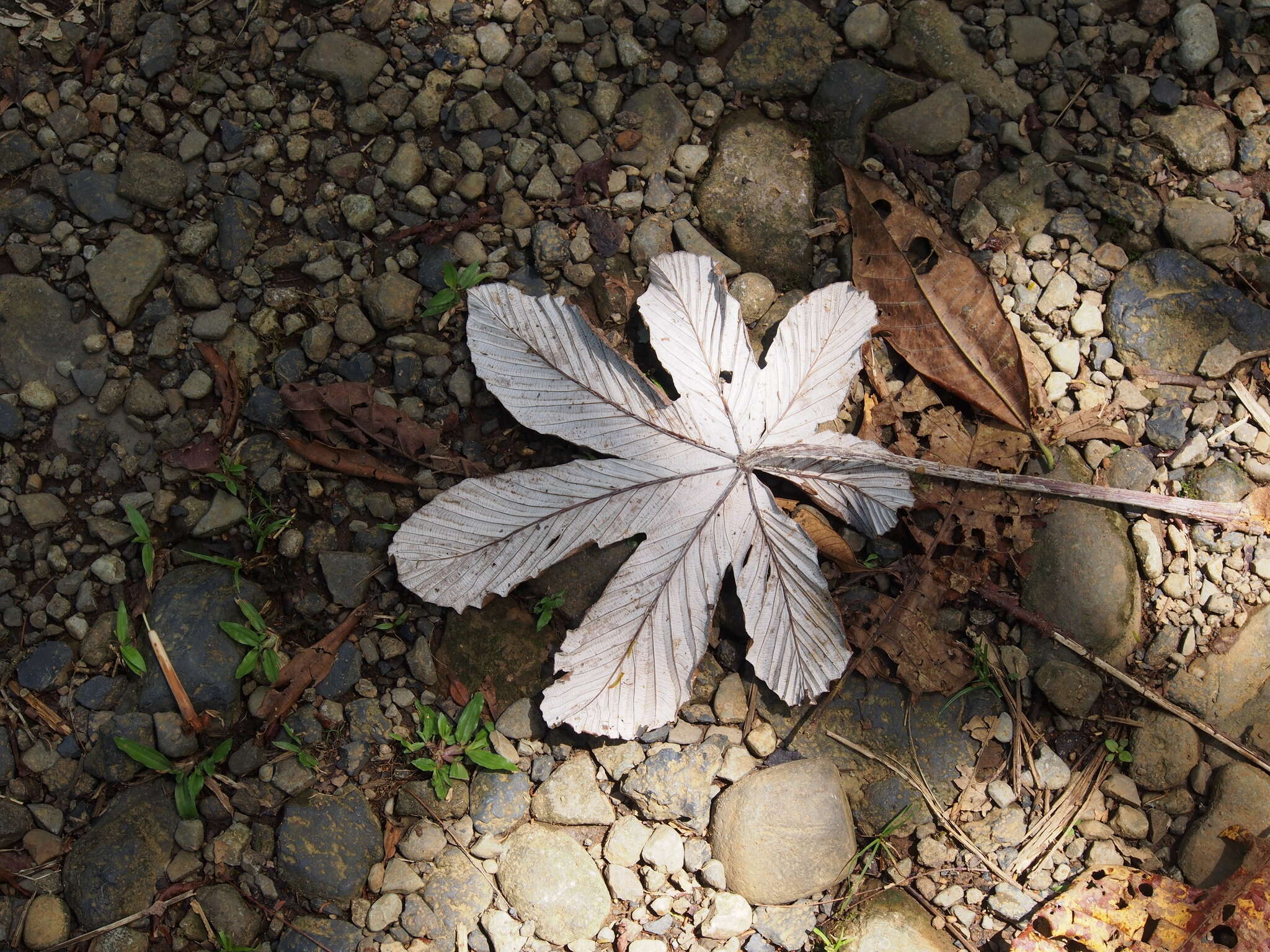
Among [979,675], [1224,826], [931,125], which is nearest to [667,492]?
[979,675]

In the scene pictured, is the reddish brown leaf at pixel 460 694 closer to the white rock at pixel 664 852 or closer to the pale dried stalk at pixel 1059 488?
the white rock at pixel 664 852

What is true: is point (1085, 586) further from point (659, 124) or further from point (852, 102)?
point (659, 124)

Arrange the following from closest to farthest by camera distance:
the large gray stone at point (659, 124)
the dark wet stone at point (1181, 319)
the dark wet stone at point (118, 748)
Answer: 1. the dark wet stone at point (118, 748)
2. the dark wet stone at point (1181, 319)
3. the large gray stone at point (659, 124)

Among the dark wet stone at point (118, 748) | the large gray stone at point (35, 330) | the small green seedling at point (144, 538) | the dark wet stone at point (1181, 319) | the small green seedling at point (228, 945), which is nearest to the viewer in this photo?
the small green seedling at point (228, 945)

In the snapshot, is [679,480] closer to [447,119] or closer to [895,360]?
[895,360]

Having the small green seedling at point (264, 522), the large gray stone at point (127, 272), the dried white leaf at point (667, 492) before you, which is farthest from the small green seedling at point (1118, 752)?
the large gray stone at point (127, 272)

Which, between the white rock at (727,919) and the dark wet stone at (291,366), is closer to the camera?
the white rock at (727,919)

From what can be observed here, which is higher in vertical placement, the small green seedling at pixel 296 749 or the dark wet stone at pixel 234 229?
the dark wet stone at pixel 234 229
